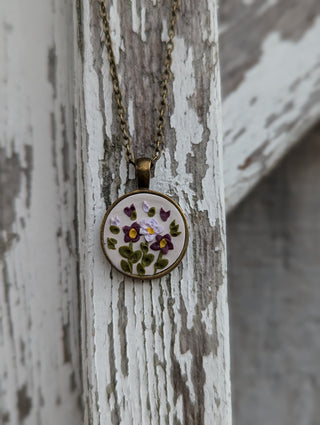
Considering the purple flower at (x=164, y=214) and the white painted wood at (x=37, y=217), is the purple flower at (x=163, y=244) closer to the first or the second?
the purple flower at (x=164, y=214)

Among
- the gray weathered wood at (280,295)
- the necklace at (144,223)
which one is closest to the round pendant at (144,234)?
the necklace at (144,223)

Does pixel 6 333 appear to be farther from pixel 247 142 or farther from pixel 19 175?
pixel 247 142

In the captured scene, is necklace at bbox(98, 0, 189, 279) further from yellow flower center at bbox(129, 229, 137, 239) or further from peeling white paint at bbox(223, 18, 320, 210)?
peeling white paint at bbox(223, 18, 320, 210)

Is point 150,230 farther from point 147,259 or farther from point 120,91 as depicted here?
point 120,91

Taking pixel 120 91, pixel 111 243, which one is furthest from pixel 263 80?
pixel 111 243

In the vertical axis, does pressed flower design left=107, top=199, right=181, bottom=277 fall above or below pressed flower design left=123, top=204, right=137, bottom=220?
below

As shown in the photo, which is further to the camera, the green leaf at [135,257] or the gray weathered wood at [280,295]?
the gray weathered wood at [280,295]

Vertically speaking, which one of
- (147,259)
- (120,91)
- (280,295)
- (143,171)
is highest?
(120,91)

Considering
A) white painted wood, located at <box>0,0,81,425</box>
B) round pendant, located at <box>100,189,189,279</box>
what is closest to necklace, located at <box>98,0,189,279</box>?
round pendant, located at <box>100,189,189,279</box>
